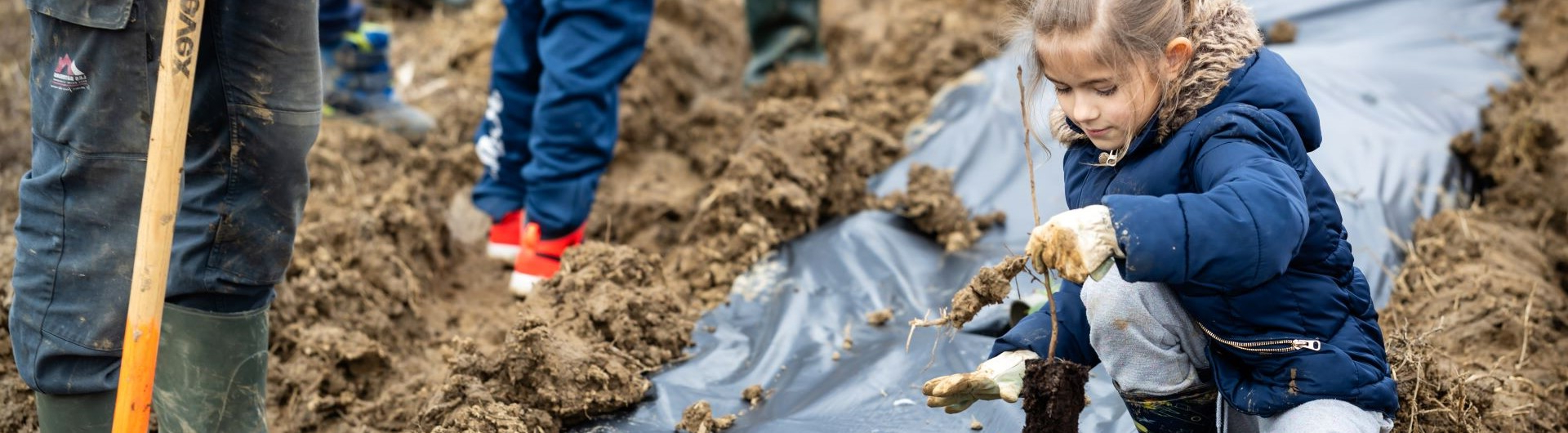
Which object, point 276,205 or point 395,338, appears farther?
point 395,338

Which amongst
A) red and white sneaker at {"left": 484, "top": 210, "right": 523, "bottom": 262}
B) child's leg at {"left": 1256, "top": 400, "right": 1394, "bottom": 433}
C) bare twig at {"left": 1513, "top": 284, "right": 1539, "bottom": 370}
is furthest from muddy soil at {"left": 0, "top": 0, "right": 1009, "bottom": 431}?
bare twig at {"left": 1513, "top": 284, "right": 1539, "bottom": 370}

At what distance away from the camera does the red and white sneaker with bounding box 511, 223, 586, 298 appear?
315cm

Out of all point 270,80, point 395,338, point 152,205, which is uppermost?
point 270,80

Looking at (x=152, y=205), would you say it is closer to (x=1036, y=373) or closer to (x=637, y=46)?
(x=1036, y=373)

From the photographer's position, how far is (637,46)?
10.2 ft

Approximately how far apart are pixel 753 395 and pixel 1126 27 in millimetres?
1170

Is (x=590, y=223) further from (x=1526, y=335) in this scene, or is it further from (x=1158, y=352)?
(x=1526, y=335)

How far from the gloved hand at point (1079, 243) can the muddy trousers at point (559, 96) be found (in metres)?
1.74

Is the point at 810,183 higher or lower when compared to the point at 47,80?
lower

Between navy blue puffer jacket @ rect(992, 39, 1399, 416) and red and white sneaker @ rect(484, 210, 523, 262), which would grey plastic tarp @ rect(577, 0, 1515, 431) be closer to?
navy blue puffer jacket @ rect(992, 39, 1399, 416)

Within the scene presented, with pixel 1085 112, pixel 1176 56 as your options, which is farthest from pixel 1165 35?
pixel 1085 112

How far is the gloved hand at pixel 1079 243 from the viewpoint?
1.44 metres

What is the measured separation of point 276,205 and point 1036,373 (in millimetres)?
1279

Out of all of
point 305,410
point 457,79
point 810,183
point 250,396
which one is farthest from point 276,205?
point 457,79
